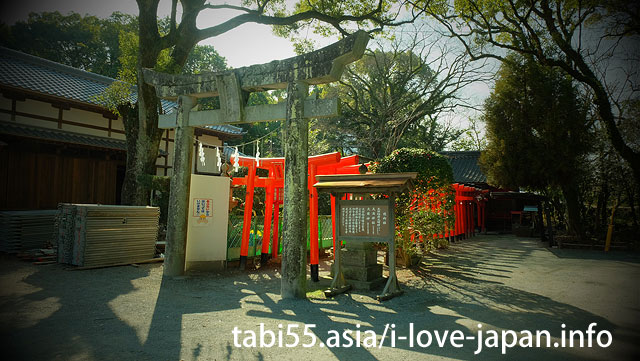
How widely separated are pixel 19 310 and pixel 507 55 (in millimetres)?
17330

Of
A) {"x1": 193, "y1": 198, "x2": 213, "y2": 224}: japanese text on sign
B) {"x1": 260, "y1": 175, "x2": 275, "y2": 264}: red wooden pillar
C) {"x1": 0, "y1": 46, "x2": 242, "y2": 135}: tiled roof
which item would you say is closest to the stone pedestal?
{"x1": 260, "y1": 175, "x2": 275, "y2": 264}: red wooden pillar

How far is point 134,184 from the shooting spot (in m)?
10.9

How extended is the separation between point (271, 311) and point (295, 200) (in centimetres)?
181

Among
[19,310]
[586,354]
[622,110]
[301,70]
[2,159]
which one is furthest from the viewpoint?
[622,110]

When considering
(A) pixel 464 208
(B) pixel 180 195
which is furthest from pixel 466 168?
(B) pixel 180 195

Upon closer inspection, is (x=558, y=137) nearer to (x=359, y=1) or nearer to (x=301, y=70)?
(x=359, y=1)

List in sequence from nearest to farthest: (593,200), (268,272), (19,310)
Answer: (19,310) → (268,272) → (593,200)

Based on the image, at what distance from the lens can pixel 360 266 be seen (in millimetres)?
6883

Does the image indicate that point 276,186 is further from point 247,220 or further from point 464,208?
point 464,208

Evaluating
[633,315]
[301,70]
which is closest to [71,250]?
[301,70]

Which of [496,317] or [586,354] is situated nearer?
[586,354]

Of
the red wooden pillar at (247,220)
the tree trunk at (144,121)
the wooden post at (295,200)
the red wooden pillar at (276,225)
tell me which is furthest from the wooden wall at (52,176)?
the wooden post at (295,200)

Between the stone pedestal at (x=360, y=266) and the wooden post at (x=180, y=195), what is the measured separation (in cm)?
342

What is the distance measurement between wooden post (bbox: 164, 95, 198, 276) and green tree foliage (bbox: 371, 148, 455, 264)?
4.66 metres
